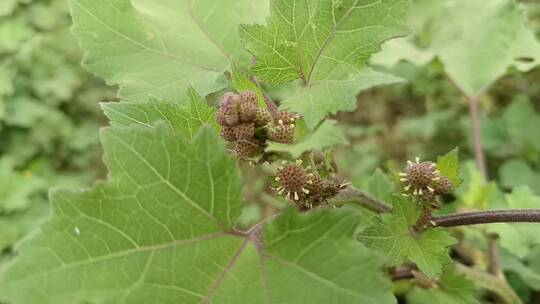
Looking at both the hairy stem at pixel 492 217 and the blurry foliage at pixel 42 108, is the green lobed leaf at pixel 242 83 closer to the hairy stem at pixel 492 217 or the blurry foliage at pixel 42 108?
the hairy stem at pixel 492 217

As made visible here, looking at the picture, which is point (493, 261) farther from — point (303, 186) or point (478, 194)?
point (303, 186)

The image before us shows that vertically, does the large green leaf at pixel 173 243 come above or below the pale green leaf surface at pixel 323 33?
below

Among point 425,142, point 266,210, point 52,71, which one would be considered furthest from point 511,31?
point 52,71

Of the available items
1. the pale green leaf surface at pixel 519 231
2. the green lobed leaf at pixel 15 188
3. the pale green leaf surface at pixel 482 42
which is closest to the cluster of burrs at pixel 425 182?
the pale green leaf surface at pixel 519 231

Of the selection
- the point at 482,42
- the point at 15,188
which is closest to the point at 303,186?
the point at 482,42

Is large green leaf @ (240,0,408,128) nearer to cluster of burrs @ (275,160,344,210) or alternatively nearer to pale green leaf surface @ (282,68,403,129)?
pale green leaf surface @ (282,68,403,129)

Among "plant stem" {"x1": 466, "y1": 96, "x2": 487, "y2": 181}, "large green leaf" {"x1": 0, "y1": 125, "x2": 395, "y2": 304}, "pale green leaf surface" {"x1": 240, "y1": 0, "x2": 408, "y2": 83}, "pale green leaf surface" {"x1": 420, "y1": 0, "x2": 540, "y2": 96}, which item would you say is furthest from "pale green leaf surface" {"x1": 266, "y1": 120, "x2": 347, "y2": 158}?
"pale green leaf surface" {"x1": 420, "y1": 0, "x2": 540, "y2": 96}
